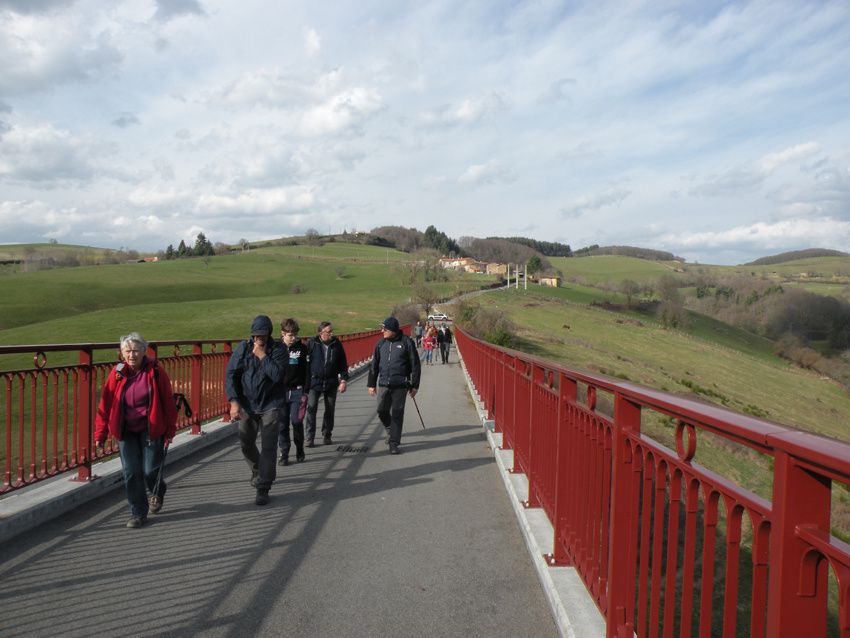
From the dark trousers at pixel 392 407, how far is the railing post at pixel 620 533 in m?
5.99

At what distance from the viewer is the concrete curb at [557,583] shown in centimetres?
347

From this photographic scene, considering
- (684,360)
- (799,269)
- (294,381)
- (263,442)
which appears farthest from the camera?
(799,269)

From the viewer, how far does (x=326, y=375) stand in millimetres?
9859

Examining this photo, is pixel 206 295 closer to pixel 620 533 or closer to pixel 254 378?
pixel 254 378

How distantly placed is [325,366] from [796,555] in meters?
8.69

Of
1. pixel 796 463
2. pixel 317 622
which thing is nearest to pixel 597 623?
Result: pixel 317 622

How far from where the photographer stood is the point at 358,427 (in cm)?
1127

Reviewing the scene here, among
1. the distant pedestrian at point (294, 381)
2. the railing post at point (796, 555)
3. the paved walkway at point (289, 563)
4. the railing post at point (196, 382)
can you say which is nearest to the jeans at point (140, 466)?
the paved walkway at point (289, 563)

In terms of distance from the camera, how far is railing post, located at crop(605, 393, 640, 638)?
3.07 metres

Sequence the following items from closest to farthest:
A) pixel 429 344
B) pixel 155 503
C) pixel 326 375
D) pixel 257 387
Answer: pixel 155 503
pixel 257 387
pixel 326 375
pixel 429 344

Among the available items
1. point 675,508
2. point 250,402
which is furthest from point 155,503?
A: point 675,508

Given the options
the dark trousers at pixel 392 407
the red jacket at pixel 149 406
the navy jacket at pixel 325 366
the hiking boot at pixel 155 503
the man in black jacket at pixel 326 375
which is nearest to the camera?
the red jacket at pixel 149 406

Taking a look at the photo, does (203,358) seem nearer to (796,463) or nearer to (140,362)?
(140,362)

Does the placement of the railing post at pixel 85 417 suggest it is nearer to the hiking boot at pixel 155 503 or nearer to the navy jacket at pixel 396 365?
the hiking boot at pixel 155 503
